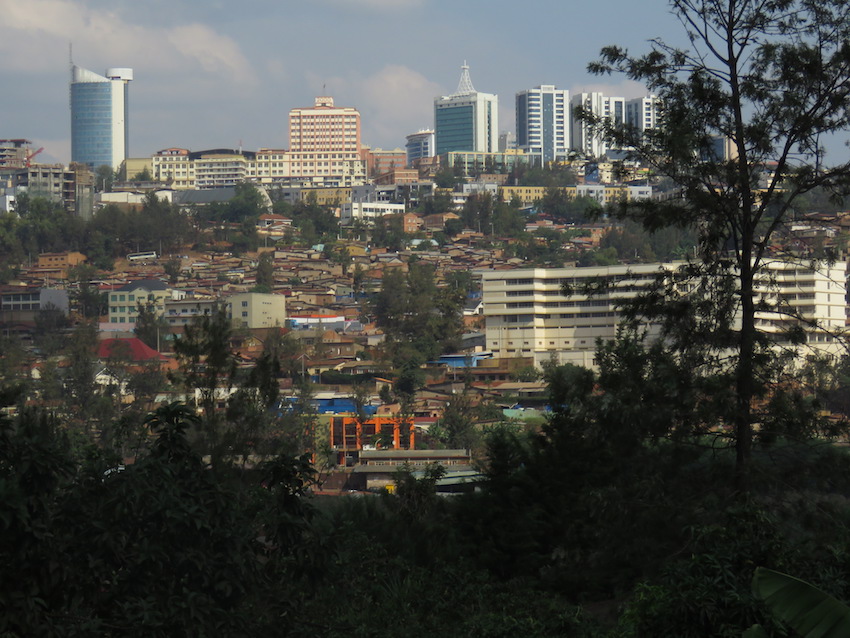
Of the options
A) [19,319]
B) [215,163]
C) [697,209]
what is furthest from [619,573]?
[215,163]

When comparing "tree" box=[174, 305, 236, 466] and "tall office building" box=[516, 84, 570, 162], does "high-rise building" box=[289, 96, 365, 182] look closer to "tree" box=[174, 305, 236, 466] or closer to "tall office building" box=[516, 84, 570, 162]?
"tall office building" box=[516, 84, 570, 162]

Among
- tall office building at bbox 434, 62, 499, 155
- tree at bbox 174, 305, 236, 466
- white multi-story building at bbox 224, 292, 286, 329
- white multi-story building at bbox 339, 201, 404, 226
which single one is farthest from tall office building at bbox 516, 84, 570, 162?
tree at bbox 174, 305, 236, 466

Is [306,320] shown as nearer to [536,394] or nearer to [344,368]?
[344,368]

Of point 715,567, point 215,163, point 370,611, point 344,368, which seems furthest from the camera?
point 215,163

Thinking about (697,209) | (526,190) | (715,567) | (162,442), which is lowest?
(715,567)

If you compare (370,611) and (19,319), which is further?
(19,319)

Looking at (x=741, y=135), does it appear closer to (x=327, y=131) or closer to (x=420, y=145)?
(x=327, y=131)

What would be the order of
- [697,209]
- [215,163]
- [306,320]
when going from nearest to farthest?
1. [697,209]
2. [306,320]
3. [215,163]
